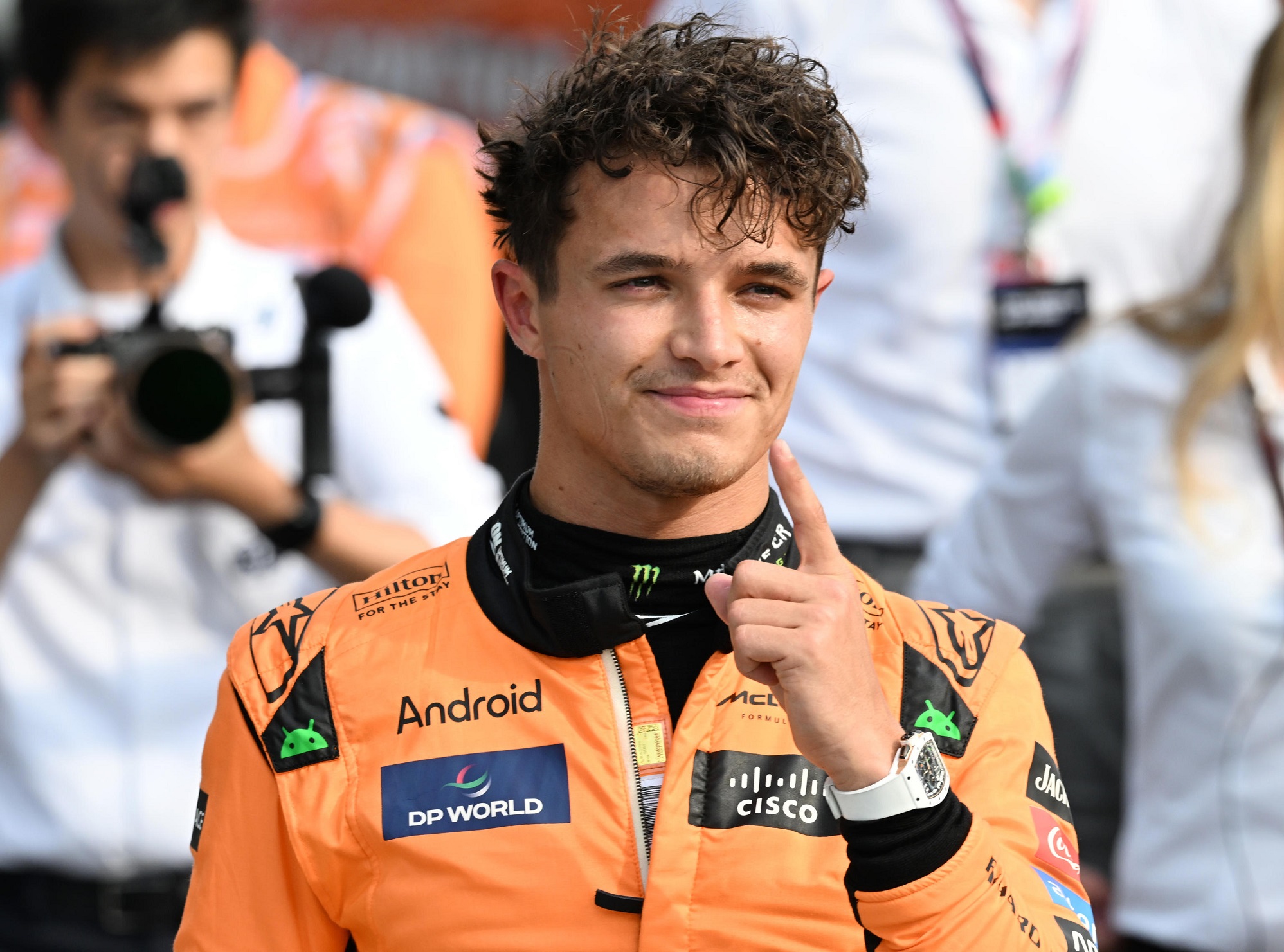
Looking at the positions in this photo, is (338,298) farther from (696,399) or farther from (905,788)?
(905,788)

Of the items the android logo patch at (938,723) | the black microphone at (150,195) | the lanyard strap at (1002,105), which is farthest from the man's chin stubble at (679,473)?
the lanyard strap at (1002,105)

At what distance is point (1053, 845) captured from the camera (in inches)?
76.1

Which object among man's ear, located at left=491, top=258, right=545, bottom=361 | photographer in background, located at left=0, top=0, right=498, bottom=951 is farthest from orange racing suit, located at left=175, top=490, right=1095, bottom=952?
photographer in background, located at left=0, top=0, right=498, bottom=951

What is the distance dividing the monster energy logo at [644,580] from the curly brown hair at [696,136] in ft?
1.10

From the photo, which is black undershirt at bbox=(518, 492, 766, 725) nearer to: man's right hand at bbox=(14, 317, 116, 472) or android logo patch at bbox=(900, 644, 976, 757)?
android logo patch at bbox=(900, 644, 976, 757)

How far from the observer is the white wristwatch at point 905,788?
168 centimetres

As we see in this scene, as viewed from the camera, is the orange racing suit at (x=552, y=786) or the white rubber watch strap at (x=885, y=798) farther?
the orange racing suit at (x=552, y=786)

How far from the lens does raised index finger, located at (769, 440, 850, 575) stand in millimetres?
1812

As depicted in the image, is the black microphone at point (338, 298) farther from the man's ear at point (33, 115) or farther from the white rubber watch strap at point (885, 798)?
the white rubber watch strap at point (885, 798)

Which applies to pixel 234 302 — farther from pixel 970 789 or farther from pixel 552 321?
pixel 970 789

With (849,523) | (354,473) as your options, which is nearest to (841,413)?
(849,523)

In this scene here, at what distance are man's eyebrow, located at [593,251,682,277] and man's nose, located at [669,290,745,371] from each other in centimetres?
5

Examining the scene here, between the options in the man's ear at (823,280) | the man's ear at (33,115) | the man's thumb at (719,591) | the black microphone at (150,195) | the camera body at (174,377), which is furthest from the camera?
the man's ear at (33,115)

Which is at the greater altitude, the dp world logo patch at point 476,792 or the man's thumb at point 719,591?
the man's thumb at point 719,591
